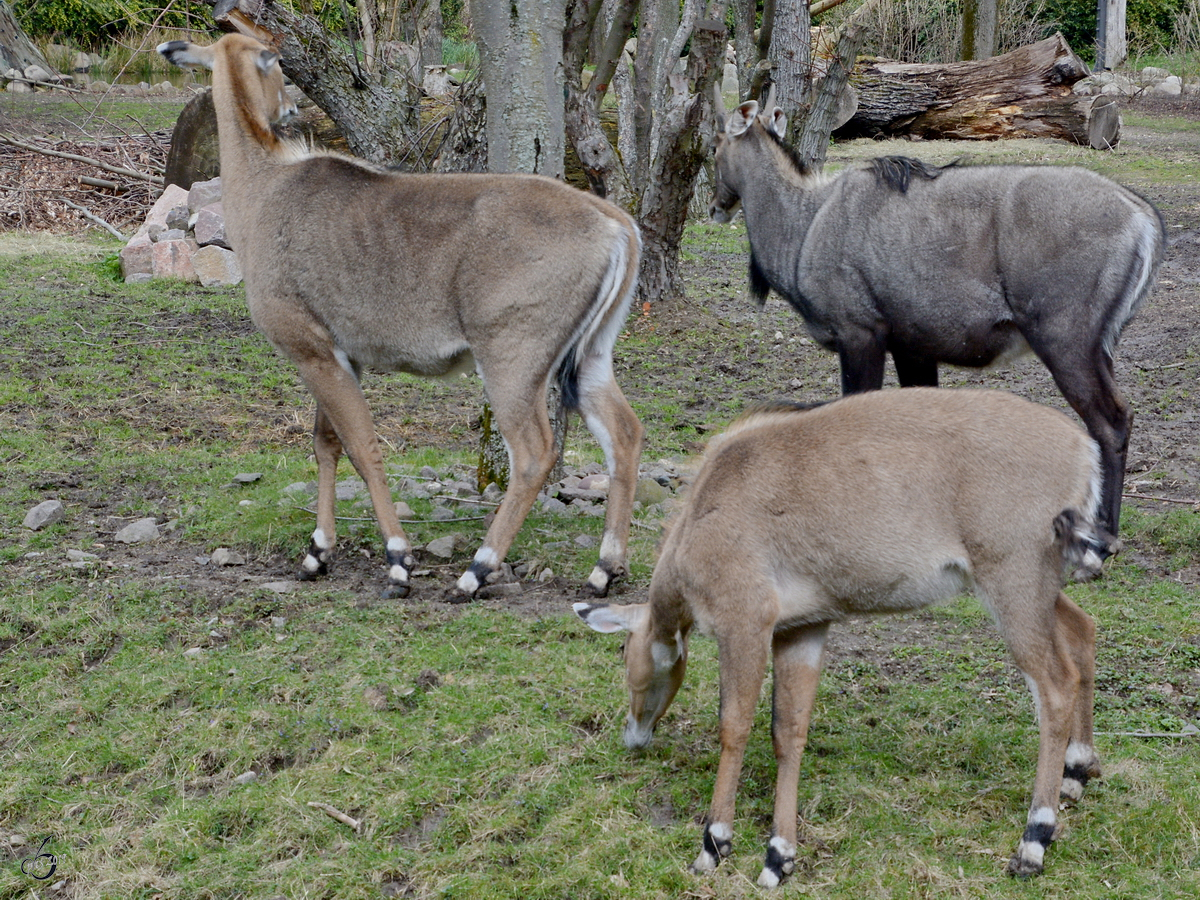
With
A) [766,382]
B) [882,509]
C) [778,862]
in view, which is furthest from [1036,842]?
[766,382]

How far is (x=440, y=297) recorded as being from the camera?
19.1 feet

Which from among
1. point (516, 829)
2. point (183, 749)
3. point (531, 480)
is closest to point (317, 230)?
point (531, 480)

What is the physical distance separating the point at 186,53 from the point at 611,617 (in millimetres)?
4326

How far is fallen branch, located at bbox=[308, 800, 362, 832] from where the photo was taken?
3.88 m

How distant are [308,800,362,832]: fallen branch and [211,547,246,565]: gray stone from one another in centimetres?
248

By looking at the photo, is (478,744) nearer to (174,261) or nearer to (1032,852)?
(1032,852)

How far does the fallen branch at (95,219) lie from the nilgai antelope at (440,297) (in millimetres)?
10500

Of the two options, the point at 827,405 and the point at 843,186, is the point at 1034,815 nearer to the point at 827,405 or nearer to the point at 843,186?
the point at 827,405

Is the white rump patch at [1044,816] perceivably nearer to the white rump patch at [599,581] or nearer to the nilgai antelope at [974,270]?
the nilgai antelope at [974,270]

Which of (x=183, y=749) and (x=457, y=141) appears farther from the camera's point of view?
(x=457, y=141)

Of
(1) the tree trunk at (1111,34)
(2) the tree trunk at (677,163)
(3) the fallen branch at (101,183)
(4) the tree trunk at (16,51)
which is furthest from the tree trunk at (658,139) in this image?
(1) the tree trunk at (1111,34)

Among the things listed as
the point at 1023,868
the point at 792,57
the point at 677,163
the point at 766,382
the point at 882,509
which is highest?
the point at 792,57

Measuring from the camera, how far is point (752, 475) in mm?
3922

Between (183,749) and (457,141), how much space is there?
5288 mm
